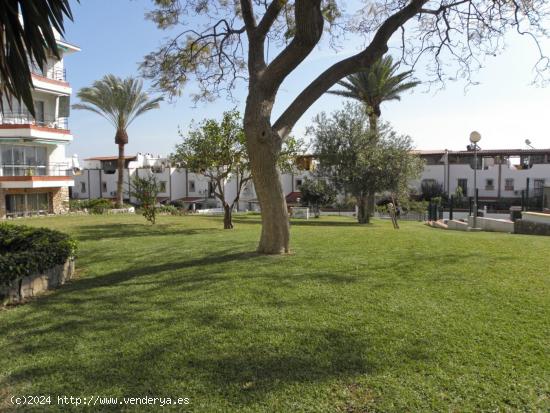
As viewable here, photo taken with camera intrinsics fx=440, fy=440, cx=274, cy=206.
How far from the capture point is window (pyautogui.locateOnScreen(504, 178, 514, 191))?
4206cm

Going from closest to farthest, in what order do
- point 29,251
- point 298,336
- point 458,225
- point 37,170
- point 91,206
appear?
point 298,336 → point 29,251 → point 458,225 → point 37,170 → point 91,206

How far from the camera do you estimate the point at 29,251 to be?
6.72m

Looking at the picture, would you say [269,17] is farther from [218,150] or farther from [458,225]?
[458,225]

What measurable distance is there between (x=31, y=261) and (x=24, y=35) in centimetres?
321

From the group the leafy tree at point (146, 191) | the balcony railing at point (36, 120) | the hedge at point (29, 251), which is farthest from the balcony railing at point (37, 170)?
the hedge at point (29, 251)

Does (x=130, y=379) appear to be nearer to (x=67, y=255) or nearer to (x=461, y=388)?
(x=461, y=388)

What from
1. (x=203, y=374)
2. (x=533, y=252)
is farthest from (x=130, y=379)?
(x=533, y=252)

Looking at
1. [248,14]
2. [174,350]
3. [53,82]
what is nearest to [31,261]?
[174,350]

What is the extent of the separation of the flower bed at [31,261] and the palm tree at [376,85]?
23408mm

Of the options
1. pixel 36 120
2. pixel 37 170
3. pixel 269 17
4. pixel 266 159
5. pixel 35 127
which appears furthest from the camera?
pixel 37 170

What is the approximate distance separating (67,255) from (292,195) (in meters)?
40.7

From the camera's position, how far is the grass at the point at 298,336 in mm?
3377

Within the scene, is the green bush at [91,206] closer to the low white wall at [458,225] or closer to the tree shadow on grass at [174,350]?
the low white wall at [458,225]

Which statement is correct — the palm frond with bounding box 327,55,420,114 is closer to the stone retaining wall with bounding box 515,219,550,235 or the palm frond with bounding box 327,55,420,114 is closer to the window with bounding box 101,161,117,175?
the stone retaining wall with bounding box 515,219,550,235
